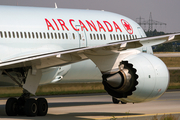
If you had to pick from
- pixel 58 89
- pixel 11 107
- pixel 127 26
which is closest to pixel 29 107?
pixel 11 107

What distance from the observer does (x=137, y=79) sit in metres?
15.0

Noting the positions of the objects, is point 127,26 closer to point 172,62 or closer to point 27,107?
point 27,107

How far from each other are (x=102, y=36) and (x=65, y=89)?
13517mm

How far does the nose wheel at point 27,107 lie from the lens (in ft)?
55.3

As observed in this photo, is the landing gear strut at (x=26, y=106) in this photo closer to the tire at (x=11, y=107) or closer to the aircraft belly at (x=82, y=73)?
the tire at (x=11, y=107)

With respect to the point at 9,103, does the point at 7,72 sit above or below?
above

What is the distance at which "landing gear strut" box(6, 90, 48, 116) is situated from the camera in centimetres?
1688

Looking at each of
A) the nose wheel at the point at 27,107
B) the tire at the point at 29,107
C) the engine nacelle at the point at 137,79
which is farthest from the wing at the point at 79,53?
the nose wheel at the point at 27,107

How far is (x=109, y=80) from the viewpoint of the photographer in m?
14.9

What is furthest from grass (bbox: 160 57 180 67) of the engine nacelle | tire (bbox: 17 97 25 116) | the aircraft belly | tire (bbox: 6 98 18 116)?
the engine nacelle

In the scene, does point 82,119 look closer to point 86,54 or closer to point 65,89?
point 86,54

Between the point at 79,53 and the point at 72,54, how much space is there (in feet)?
0.85

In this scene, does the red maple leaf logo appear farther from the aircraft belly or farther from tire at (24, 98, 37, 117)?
tire at (24, 98, 37, 117)

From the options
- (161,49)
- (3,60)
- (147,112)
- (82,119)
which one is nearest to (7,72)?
(3,60)
